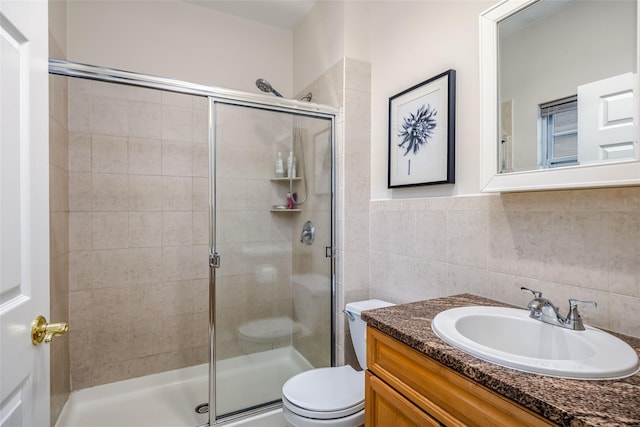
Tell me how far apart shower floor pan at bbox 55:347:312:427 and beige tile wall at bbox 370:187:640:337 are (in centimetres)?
95

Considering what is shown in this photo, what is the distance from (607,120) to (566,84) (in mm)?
187

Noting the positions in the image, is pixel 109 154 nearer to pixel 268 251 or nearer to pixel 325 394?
pixel 268 251

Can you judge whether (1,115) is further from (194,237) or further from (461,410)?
(194,237)

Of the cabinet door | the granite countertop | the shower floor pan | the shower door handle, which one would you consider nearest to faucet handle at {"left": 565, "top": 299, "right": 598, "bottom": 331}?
the granite countertop

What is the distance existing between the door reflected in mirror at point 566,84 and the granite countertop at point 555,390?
0.57 metres

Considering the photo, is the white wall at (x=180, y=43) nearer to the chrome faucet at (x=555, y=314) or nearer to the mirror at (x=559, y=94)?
the mirror at (x=559, y=94)

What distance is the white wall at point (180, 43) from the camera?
204 cm

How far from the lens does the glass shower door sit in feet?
5.86

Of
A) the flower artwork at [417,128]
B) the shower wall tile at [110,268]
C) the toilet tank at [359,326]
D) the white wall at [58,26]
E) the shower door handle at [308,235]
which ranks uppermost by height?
the white wall at [58,26]

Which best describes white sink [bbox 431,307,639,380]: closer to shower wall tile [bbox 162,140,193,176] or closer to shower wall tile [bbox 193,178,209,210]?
shower wall tile [bbox 193,178,209,210]

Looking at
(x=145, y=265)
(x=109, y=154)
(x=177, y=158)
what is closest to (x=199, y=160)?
(x=177, y=158)

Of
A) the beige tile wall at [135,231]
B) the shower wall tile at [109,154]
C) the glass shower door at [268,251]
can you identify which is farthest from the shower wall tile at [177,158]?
the glass shower door at [268,251]

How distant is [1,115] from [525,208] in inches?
61.0

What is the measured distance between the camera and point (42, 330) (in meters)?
0.79
